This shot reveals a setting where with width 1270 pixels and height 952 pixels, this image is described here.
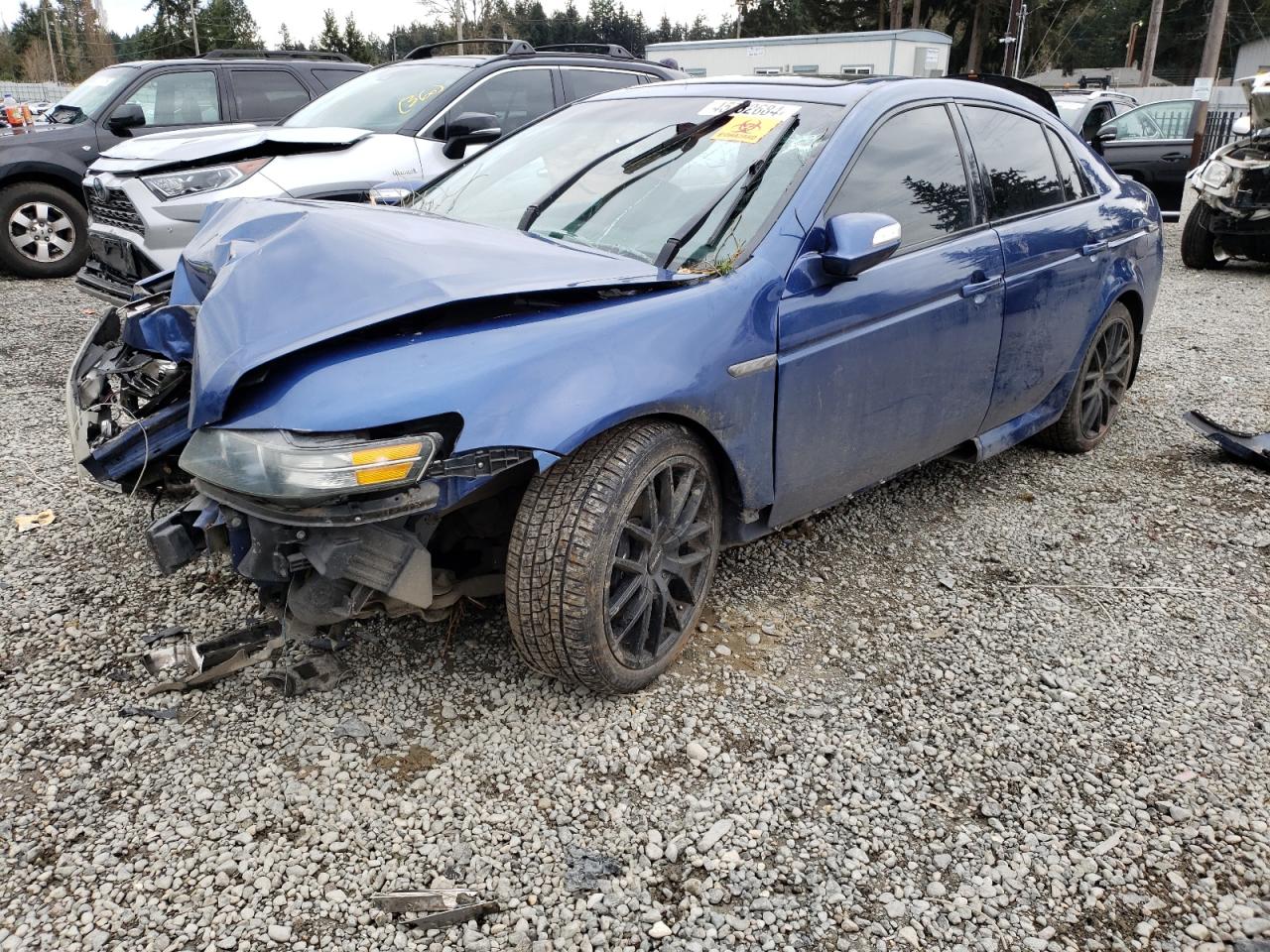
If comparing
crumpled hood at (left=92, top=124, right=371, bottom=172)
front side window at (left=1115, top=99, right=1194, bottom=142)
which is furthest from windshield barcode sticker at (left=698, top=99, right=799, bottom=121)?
front side window at (left=1115, top=99, right=1194, bottom=142)

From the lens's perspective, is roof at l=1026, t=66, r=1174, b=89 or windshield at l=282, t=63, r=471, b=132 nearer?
windshield at l=282, t=63, r=471, b=132

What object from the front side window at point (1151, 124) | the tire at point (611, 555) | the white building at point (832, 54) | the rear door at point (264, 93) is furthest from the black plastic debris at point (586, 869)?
the white building at point (832, 54)

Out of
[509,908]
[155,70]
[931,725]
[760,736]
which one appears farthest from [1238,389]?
[155,70]

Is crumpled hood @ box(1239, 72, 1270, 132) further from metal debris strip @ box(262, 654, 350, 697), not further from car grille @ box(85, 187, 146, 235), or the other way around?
metal debris strip @ box(262, 654, 350, 697)

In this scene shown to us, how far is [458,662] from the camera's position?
9.55 feet

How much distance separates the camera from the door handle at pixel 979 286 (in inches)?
133

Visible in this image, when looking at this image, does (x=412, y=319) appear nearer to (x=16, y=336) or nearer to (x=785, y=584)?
(x=785, y=584)

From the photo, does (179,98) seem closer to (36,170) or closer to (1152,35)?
(36,170)

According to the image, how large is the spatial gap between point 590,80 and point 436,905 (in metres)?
6.85

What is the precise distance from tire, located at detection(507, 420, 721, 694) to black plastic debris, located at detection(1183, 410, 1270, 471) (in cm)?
321

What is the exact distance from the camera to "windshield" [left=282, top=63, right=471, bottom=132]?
673 cm

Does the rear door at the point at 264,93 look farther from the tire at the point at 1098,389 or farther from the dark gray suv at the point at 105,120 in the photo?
the tire at the point at 1098,389

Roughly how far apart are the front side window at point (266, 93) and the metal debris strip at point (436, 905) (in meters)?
8.33

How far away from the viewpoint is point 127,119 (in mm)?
8102
